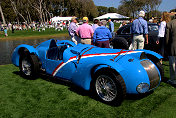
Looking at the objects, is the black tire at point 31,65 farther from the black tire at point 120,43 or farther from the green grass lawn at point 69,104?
the black tire at point 120,43

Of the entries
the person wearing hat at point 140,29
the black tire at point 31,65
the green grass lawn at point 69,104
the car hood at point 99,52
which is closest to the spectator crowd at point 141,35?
the person wearing hat at point 140,29

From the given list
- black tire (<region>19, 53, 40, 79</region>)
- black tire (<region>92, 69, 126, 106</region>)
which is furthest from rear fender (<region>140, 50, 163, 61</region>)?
black tire (<region>19, 53, 40, 79</region>)

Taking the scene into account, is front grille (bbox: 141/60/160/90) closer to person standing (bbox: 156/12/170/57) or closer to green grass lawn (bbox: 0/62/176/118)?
green grass lawn (bbox: 0/62/176/118)

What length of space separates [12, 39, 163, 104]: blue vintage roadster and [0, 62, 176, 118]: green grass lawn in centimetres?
31

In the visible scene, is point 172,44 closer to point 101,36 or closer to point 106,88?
point 106,88

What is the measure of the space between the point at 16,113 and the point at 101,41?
3921 millimetres

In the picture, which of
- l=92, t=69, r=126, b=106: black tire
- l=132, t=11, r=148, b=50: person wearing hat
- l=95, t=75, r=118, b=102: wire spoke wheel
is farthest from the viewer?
l=132, t=11, r=148, b=50: person wearing hat

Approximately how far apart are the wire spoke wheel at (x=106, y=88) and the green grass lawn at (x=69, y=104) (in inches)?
7.6

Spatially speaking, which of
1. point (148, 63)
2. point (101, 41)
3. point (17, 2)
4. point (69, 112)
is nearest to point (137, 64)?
point (148, 63)

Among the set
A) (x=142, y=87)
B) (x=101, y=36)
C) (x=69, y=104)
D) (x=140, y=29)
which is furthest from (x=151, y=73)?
(x=140, y=29)

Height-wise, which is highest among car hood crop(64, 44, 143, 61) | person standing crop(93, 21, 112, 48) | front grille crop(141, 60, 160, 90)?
person standing crop(93, 21, 112, 48)

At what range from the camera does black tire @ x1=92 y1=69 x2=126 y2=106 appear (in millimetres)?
3684

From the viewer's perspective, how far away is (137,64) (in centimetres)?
389

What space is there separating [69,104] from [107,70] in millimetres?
1148
